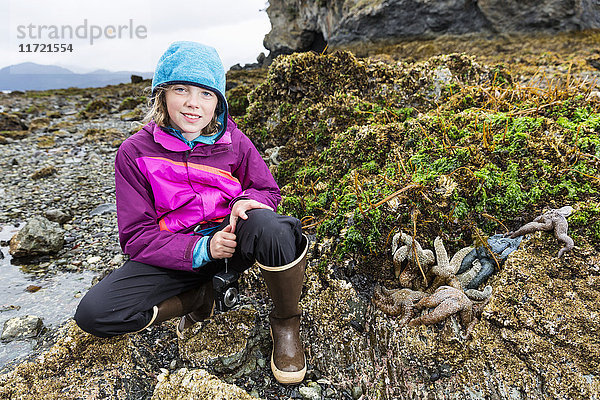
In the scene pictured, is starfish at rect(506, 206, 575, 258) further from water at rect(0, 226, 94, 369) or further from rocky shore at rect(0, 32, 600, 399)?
water at rect(0, 226, 94, 369)

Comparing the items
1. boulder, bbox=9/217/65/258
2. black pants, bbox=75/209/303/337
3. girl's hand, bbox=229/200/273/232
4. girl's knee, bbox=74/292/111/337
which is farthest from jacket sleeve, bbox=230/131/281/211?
boulder, bbox=9/217/65/258

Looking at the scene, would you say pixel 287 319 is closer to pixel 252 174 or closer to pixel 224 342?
pixel 224 342

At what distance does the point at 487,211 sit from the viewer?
296 centimetres

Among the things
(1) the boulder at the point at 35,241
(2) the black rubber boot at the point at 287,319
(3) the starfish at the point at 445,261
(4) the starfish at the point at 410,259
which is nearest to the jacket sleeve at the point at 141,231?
(2) the black rubber boot at the point at 287,319

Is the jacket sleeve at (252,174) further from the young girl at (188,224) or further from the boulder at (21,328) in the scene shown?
the boulder at (21,328)

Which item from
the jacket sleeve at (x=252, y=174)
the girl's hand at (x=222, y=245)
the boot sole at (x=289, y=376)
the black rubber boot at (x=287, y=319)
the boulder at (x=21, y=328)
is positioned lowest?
the boulder at (x=21, y=328)

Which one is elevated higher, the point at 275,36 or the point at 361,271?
the point at 275,36

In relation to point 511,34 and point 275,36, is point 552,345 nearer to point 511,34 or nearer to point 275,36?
point 511,34

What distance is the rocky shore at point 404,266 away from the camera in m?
2.25

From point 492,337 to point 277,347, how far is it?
1.43 m

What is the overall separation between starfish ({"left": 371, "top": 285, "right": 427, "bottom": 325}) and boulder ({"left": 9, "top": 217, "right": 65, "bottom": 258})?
156 inches

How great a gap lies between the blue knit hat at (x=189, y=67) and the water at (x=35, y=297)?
226cm

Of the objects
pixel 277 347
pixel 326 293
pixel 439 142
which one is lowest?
pixel 277 347

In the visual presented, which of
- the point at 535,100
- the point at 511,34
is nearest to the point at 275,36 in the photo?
the point at 511,34
